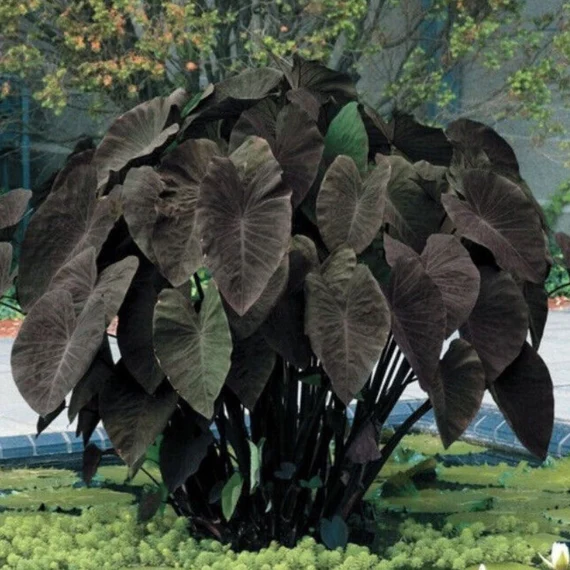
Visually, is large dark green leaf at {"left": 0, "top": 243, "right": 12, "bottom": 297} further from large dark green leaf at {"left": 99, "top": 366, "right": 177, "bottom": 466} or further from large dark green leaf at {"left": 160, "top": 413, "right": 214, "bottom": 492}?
large dark green leaf at {"left": 160, "top": 413, "right": 214, "bottom": 492}

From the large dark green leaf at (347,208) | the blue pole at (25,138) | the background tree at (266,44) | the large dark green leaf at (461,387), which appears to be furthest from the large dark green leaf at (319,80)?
the blue pole at (25,138)

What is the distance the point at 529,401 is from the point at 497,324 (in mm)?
243

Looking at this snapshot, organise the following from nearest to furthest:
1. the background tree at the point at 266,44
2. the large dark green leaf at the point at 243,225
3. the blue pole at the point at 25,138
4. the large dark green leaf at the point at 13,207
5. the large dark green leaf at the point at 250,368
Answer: the large dark green leaf at the point at 243,225 < the large dark green leaf at the point at 250,368 < the large dark green leaf at the point at 13,207 < the background tree at the point at 266,44 < the blue pole at the point at 25,138

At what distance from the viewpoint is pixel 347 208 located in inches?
138

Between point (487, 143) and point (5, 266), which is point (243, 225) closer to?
point (5, 266)

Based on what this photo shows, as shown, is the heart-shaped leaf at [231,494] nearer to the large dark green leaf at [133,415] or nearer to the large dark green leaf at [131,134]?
the large dark green leaf at [133,415]

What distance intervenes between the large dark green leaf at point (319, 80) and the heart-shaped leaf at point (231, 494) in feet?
3.61

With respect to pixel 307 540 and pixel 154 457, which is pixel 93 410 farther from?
pixel 307 540

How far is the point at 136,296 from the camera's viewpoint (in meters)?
3.53

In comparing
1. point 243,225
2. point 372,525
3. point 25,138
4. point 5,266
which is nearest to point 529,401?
A: point 372,525

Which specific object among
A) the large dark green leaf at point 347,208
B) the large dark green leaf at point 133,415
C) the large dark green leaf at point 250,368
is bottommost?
the large dark green leaf at point 133,415

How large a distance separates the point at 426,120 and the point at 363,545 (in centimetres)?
961

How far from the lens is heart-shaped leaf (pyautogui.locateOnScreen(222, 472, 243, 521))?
139 inches

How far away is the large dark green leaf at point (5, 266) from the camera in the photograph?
3.74 m
